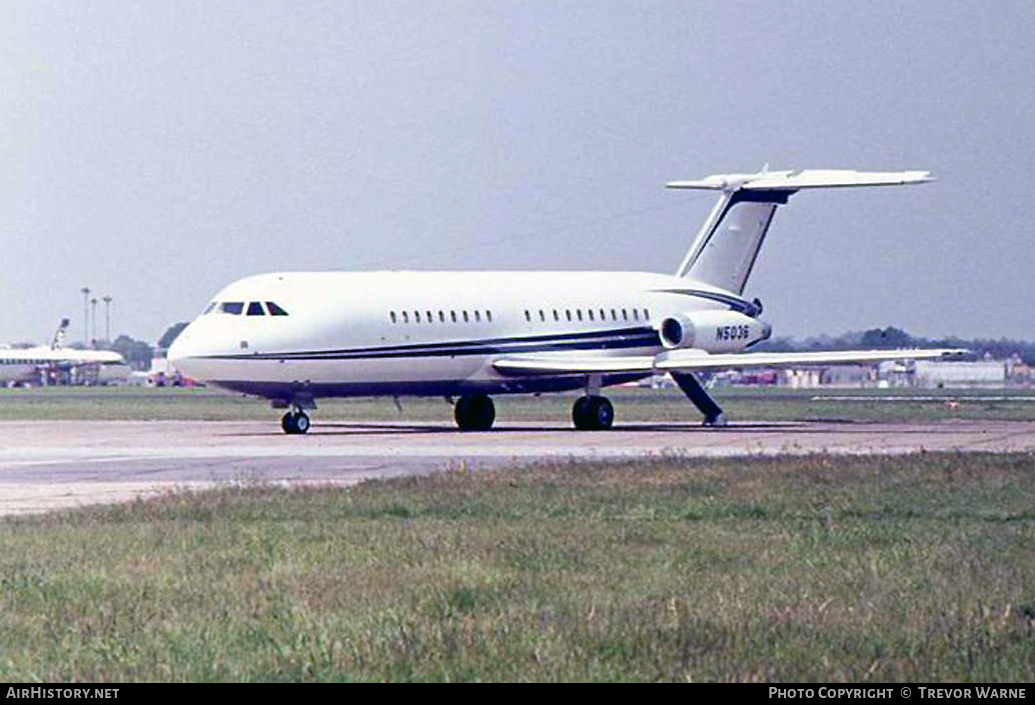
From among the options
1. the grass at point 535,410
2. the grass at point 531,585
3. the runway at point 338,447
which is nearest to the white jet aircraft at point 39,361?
the grass at point 535,410

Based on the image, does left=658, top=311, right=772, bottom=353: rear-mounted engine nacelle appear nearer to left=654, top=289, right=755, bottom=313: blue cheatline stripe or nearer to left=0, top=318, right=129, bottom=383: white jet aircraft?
left=654, top=289, right=755, bottom=313: blue cheatline stripe

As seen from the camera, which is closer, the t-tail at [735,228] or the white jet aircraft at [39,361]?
the t-tail at [735,228]

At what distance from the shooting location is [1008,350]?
502ft

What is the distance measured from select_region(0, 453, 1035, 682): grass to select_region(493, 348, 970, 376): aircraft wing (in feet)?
72.1

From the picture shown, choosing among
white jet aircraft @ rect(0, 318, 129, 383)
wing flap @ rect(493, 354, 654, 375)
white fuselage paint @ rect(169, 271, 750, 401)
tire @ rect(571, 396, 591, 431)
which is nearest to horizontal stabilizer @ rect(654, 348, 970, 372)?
wing flap @ rect(493, 354, 654, 375)

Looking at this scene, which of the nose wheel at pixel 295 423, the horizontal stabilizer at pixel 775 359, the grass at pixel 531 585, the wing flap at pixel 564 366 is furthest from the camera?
the wing flap at pixel 564 366

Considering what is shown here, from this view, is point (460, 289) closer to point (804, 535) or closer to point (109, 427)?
point (109, 427)

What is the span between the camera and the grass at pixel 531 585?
12.1m

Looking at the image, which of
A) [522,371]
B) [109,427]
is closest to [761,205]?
[522,371]

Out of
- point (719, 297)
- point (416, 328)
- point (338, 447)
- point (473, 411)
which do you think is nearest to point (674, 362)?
point (473, 411)

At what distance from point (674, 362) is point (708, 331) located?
12.3 ft

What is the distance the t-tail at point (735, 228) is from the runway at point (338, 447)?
176 inches

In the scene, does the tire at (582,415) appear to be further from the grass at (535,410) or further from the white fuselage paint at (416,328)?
the grass at (535,410)

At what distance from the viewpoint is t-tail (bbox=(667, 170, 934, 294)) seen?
5497cm
